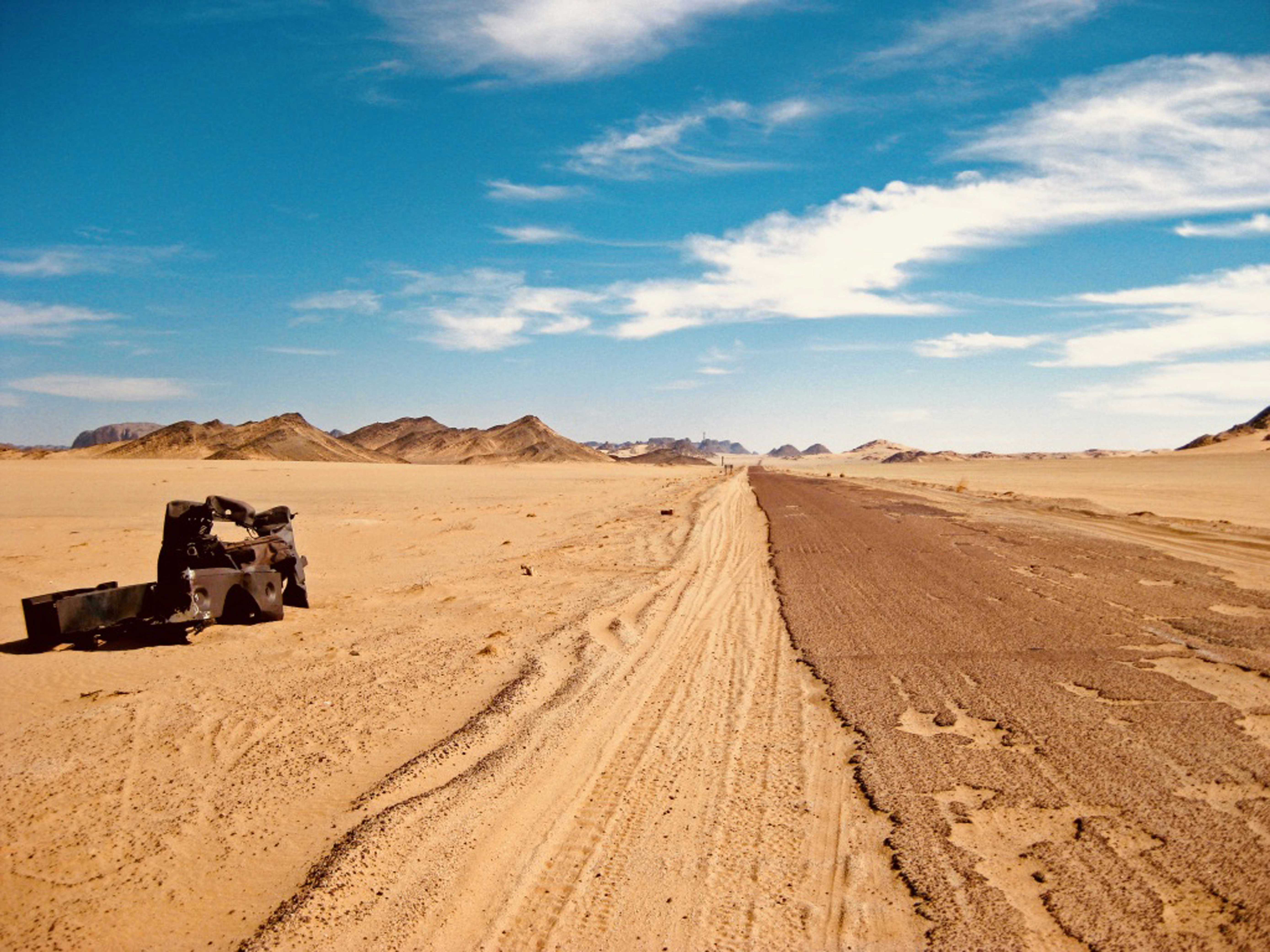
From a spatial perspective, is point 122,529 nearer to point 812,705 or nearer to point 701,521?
point 701,521

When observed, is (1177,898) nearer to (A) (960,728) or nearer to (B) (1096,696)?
(A) (960,728)

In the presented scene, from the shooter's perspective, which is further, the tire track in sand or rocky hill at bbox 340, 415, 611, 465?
rocky hill at bbox 340, 415, 611, 465

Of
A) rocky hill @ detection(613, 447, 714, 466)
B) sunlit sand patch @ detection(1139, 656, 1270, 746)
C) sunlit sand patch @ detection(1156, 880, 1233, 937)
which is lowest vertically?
sunlit sand patch @ detection(1156, 880, 1233, 937)

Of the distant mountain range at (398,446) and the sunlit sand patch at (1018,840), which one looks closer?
the sunlit sand patch at (1018,840)

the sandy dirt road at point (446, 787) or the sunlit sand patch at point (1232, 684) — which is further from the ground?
the sunlit sand patch at point (1232, 684)

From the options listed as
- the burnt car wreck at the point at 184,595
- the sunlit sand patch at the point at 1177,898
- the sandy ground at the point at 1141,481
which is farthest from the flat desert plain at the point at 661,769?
the sandy ground at the point at 1141,481

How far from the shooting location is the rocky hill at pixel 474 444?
414 feet

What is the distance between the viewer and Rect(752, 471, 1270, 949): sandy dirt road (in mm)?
3182

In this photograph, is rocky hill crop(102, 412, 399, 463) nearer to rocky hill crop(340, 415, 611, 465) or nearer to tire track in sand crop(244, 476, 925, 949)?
rocky hill crop(340, 415, 611, 465)

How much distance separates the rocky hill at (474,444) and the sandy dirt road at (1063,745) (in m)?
108

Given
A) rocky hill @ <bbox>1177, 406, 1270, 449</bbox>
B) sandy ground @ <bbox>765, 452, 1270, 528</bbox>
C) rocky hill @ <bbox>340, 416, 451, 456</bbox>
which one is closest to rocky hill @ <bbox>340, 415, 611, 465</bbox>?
rocky hill @ <bbox>340, 416, 451, 456</bbox>

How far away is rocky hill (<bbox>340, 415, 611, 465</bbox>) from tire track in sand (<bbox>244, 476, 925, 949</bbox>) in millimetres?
110503

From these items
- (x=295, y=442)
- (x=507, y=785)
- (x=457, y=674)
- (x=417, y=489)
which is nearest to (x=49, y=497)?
(x=417, y=489)

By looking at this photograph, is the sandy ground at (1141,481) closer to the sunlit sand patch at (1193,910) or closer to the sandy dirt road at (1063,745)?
the sandy dirt road at (1063,745)
